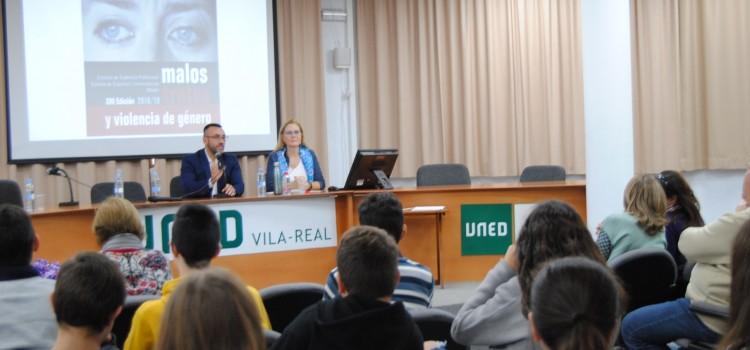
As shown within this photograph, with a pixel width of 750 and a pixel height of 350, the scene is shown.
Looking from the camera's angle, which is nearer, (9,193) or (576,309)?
(576,309)

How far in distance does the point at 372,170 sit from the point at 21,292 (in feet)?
11.8

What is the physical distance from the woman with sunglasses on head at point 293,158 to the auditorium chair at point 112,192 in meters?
0.99

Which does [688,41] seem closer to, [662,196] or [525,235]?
[662,196]

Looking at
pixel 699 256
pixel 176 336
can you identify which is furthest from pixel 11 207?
pixel 699 256

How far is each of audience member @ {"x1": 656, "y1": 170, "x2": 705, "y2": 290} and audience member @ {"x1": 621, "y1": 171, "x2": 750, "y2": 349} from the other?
70 cm

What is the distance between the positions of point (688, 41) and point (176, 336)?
6911mm

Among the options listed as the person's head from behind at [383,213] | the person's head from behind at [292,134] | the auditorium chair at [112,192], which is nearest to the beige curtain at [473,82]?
the person's head from behind at [292,134]

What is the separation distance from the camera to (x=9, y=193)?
14.6ft

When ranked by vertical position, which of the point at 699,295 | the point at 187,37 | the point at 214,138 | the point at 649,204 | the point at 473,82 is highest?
the point at 187,37

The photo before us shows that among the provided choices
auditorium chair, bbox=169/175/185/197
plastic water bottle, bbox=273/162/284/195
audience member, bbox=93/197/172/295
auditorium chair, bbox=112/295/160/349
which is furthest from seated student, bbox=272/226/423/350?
auditorium chair, bbox=169/175/185/197

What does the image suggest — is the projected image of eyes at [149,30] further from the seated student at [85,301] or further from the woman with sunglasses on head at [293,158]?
the seated student at [85,301]

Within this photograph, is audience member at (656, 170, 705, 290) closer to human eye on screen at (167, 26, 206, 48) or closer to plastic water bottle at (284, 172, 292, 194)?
plastic water bottle at (284, 172, 292, 194)

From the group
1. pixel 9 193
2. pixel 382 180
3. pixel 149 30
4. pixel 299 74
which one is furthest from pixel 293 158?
pixel 9 193

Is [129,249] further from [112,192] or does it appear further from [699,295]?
[112,192]
